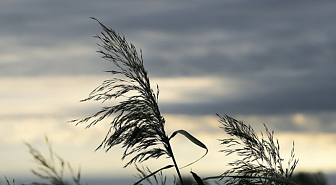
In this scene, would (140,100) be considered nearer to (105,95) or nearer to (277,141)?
(105,95)

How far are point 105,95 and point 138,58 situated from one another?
0.53 m

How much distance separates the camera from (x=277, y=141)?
4.72 meters

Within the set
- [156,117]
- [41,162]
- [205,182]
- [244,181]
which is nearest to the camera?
[41,162]

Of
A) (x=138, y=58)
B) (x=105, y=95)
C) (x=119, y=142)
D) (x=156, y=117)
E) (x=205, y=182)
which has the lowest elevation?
(x=205, y=182)

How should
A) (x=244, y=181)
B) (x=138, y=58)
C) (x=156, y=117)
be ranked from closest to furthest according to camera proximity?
(x=244, y=181) → (x=156, y=117) → (x=138, y=58)

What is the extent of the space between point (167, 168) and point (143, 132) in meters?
0.50

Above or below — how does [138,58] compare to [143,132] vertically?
above

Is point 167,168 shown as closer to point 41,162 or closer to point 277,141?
point 41,162

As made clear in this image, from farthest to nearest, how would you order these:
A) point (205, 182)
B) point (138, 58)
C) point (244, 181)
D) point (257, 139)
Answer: point (257, 139) → point (138, 58) → point (244, 181) → point (205, 182)

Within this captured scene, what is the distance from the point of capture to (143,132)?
3.82 m

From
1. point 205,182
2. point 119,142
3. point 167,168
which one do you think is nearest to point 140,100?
point 119,142

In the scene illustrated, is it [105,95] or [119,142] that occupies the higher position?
[105,95]

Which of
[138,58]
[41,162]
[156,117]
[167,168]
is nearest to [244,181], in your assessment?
[167,168]

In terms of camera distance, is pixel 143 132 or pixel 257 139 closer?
pixel 143 132
